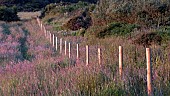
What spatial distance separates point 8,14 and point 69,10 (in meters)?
8.73

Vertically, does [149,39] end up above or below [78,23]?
above

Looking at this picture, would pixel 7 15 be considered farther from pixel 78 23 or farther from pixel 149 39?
pixel 149 39

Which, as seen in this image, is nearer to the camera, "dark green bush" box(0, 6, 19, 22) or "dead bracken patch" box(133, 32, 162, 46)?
"dead bracken patch" box(133, 32, 162, 46)

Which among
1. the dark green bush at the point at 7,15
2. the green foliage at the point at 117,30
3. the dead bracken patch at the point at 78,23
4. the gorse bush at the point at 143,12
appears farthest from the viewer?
the dark green bush at the point at 7,15

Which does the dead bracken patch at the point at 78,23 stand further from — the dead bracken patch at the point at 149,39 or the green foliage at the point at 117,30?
the dead bracken patch at the point at 149,39

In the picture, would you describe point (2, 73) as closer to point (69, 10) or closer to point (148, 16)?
point (148, 16)

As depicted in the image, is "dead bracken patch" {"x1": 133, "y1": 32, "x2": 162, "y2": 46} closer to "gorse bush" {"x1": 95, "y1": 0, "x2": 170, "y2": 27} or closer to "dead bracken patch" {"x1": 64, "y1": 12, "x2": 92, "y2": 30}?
"gorse bush" {"x1": 95, "y1": 0, "x2": 170, "y2": 27}

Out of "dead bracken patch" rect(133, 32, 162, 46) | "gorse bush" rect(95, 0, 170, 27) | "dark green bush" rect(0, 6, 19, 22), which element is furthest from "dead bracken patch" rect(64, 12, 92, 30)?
"dark green bush" rect(0, 6, 19, 22)

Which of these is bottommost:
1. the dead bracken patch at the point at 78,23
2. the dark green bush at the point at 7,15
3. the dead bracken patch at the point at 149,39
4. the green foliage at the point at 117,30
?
the dark green bush at the point at 7,15

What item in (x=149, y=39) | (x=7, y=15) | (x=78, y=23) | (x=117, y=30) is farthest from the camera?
(x=7, y=15)

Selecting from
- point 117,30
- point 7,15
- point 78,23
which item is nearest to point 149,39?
point 117,30

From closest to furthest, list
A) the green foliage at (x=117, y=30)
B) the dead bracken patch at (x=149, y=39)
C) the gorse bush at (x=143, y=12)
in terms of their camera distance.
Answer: the dead bracken patch at (x=149, y=39), the green foliage at (x=117, y=30), the gorse bush at (x=143, y=12)

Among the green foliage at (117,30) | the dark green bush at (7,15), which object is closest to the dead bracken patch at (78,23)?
the green foliage at (117,30)

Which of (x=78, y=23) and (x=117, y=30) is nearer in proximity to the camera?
(x=117, y=30)
